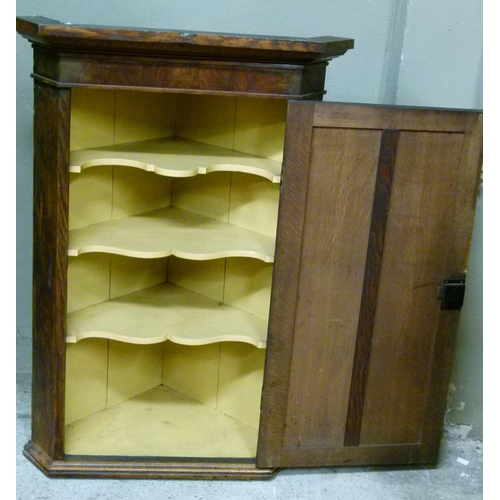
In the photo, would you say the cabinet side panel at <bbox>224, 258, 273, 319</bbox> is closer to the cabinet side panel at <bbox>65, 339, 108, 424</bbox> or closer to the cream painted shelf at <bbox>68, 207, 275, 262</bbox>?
the cream painted shelf at <bbox>68, 207, 275, 262</bbox>

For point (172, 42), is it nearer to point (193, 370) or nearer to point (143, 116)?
point (143, 116)

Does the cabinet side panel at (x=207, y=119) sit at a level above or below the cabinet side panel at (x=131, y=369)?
above

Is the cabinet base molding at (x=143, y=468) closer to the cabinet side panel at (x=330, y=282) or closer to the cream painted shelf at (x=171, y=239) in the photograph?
the cabinet side panel at (x=330, y=282)

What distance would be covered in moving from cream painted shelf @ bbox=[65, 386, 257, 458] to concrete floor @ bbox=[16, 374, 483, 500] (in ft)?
0.43

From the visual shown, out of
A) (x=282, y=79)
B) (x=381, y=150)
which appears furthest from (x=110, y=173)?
(x=381, y=150)

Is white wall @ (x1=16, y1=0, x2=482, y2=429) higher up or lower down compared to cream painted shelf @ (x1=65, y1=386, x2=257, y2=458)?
higher up

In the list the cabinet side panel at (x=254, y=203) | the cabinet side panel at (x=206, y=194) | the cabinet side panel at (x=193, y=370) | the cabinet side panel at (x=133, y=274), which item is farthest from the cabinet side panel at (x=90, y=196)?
the cabinet side panel at (x=193, y=370)

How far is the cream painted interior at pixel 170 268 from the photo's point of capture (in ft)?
8.68

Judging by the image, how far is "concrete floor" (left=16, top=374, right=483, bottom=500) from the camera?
2633mm

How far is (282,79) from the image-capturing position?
2.35 m

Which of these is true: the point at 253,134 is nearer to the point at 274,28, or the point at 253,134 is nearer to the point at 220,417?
the point at 274,28

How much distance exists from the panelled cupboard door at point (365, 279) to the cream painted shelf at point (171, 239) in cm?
24

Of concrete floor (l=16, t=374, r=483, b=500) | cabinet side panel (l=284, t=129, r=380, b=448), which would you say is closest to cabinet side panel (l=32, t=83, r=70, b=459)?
concrete floor (l=16, t=374, r=483, b=500)

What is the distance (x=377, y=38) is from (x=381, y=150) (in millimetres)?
889
